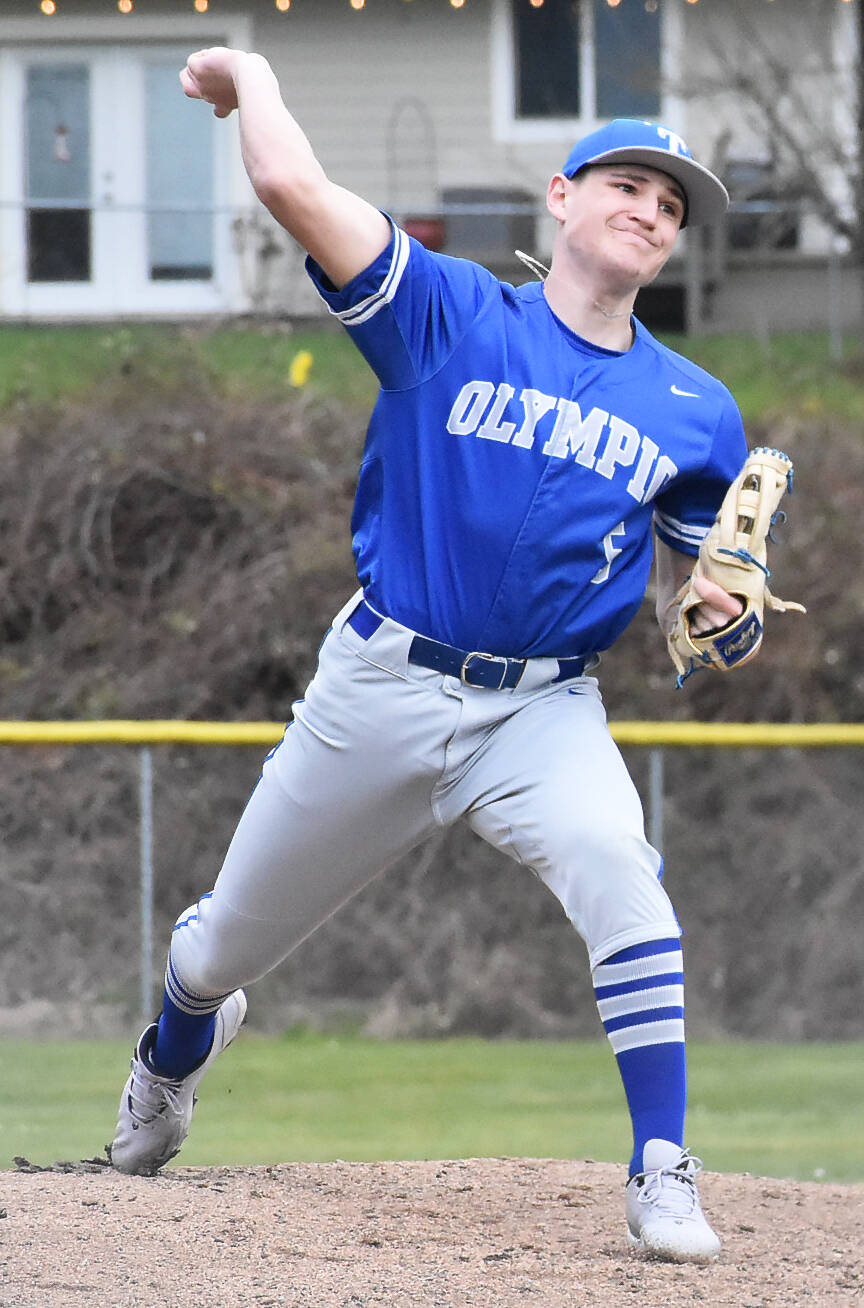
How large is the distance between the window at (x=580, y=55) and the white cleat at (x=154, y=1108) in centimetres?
1315

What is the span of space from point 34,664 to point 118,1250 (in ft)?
17.7

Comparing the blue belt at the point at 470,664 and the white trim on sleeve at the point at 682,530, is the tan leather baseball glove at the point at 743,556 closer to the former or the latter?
the white trim on sleeve at the point at 682,530

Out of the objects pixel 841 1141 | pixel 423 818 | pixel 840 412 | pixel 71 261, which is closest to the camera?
pixel 423 818

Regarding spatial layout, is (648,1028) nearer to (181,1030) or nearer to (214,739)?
(181,1030)

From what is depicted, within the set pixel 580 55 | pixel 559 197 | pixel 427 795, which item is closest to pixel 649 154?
pixel 559 197

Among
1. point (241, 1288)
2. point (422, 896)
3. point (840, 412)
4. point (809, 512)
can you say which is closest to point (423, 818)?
point (241, 1288)

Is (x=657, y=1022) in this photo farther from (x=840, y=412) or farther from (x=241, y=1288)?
(x=840, y=412)

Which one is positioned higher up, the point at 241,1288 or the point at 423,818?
the point at 423,818

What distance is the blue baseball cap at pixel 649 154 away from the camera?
3.70 m

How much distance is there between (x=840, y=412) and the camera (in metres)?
11.1

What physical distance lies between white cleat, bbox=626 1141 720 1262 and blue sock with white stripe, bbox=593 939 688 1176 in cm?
3

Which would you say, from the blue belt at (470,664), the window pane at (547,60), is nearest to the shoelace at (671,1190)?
the blue belt at (470,664)

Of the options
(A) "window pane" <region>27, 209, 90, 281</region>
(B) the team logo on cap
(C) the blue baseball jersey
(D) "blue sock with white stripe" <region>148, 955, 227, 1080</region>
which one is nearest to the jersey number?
(C) the blue baseball jersey

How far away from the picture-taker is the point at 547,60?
16.2 metres
